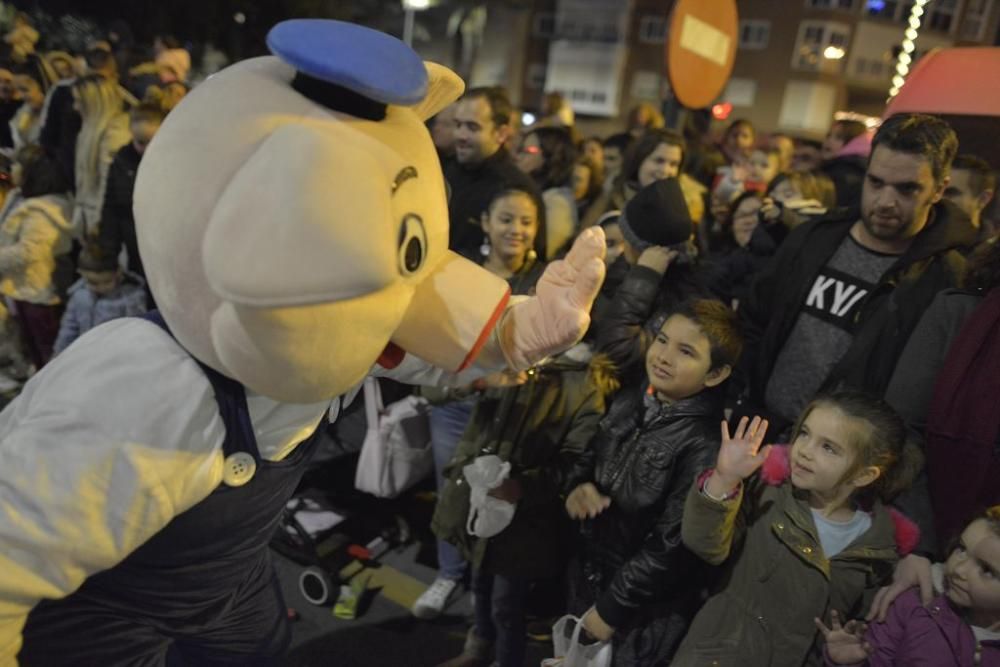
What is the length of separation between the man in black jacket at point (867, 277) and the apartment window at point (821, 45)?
22.2m

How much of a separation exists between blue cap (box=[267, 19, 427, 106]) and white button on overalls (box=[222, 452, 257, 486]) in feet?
2.35

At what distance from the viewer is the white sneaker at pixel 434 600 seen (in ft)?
9.87

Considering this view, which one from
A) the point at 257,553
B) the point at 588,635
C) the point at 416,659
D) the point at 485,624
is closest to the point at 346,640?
the point at 416,659

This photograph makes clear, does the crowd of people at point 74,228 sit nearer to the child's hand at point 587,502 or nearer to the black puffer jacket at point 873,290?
the child's hand at point 587,502

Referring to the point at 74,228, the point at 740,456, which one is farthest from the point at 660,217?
the point at 74,228

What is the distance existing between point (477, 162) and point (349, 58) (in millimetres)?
2801

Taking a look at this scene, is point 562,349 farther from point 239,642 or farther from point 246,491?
point 239,642

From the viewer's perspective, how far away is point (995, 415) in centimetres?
195

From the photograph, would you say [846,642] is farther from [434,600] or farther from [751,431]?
[434,600]

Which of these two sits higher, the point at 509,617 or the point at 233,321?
the point at 233,321

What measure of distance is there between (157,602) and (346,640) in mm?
1562

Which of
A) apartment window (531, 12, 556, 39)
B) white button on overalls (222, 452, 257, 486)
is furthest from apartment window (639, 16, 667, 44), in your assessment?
white button on overalls (222, 452, 257, 486)

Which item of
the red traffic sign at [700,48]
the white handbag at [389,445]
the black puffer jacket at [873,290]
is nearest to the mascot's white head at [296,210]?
the black puffer jacket at [873,290]

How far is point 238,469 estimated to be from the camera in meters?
1.34
